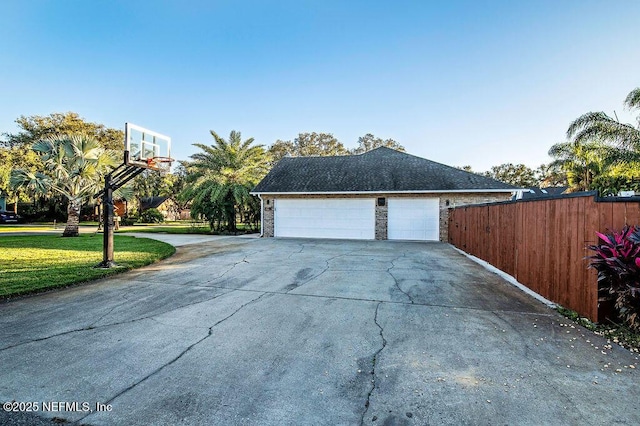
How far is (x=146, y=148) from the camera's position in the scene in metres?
8.64

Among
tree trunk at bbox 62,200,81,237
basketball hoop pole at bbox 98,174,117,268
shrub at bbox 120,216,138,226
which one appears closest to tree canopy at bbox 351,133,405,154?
shrub at bbox 120,216,138,226

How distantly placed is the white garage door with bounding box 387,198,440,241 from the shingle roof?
27.6 inches

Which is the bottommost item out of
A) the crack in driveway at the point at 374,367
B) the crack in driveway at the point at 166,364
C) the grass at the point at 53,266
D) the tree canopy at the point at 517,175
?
the crack in driveway at the point at 166,364

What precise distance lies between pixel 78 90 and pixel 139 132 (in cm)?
1395

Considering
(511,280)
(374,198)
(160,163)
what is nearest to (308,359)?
(511,280)

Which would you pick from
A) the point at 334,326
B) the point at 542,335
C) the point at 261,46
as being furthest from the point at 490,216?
the point at 261,46

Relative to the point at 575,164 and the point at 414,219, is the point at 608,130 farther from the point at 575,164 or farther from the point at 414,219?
the point at 575,164

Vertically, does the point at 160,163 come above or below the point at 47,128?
below

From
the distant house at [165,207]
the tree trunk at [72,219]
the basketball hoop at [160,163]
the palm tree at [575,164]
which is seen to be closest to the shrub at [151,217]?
the distant house at [165,207]

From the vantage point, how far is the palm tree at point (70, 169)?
13.7 m

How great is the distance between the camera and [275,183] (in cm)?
1661

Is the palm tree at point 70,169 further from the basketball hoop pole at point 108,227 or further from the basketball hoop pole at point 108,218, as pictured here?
the basketball hoop pole at point 108,227

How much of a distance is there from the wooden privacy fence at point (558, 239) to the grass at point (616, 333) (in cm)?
11

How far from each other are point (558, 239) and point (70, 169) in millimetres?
18141
